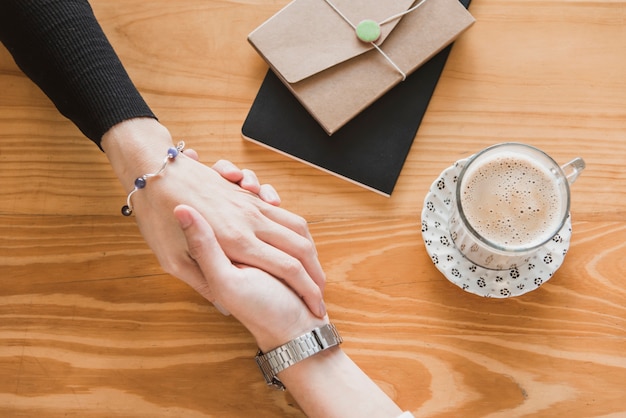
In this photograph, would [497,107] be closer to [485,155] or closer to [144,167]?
[485,155]

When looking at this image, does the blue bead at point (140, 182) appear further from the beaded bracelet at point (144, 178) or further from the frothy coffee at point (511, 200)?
the frothy coffee at point (511, 200)

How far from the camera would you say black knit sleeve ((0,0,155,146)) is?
834mm

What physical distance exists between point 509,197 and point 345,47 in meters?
0.33

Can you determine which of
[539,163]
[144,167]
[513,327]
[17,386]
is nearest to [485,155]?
[539,163]

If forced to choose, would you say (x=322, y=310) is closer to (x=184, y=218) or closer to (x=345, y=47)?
(x=184, y=218)

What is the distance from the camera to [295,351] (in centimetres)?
82

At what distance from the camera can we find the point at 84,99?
84 centimetres

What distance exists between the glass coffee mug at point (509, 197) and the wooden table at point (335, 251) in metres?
0.09

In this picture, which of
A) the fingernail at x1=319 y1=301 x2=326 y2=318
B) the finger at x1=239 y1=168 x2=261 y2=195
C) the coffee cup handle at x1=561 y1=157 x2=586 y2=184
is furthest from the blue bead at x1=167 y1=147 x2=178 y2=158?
the coffee cup handle at x1=561 y1=157 x2=586 y2=184

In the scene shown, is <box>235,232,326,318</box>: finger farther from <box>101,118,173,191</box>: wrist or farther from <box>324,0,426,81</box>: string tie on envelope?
<box>324,0,426,81</box>: string tie on envelope

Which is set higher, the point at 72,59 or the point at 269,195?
the point at 72,59

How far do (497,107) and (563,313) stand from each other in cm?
32

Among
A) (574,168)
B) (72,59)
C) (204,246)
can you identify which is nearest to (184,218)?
(204,246)

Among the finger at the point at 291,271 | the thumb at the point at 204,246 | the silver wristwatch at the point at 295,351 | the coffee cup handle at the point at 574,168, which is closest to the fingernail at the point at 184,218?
the thumb at the point at 204,246
